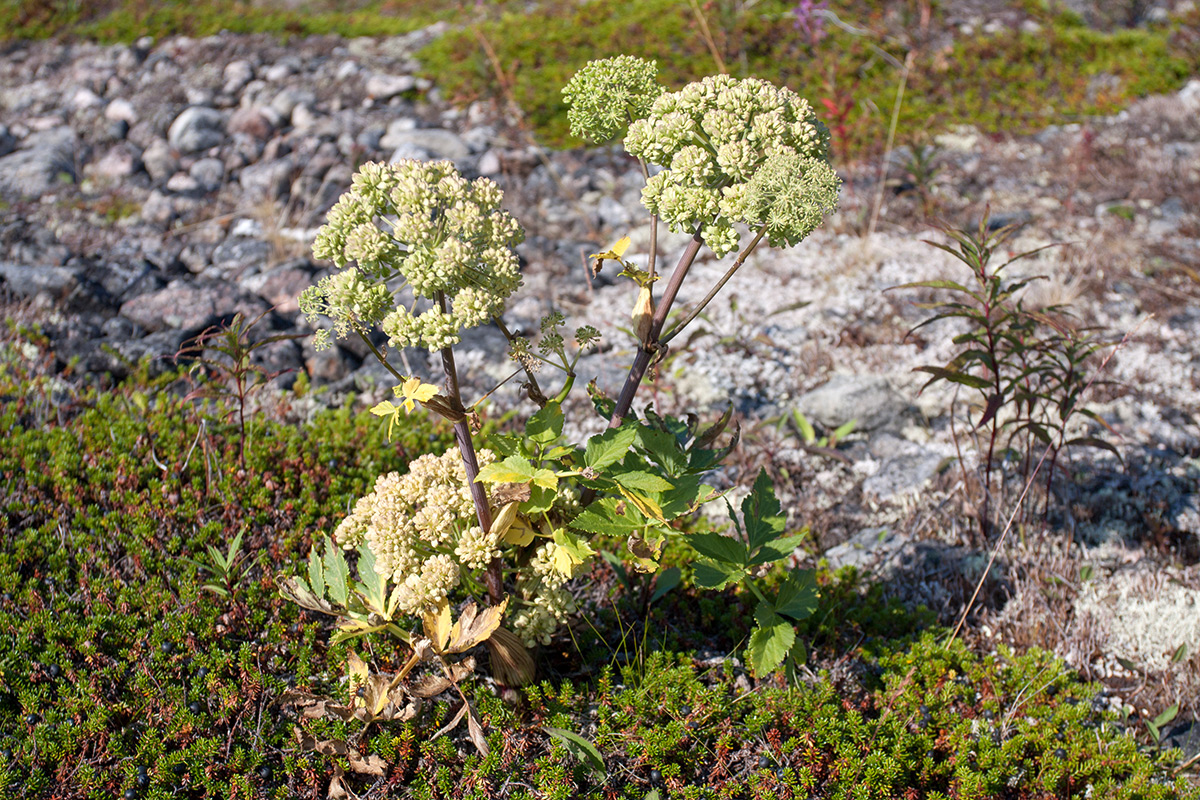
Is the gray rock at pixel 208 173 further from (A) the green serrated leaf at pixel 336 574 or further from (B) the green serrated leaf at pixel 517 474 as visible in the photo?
(B) the green serrated leaf at pixel 517 474

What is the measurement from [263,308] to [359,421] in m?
1.78

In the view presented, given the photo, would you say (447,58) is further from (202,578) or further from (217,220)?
(202,578)

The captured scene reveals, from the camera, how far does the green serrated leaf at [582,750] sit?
2680 mm

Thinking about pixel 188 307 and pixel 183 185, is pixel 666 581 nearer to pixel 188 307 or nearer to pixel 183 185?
pixel 188 307

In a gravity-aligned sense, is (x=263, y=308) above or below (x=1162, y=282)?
above

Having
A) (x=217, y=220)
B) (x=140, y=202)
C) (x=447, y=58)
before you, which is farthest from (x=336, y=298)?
(x=447, y=58)

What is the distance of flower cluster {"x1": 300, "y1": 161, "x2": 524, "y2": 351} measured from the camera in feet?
6.88

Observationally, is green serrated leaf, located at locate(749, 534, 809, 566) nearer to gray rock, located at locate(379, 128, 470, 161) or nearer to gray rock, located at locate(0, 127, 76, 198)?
gray rock, located at locate(379, 128, 470, 161)

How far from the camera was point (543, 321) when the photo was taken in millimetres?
2377

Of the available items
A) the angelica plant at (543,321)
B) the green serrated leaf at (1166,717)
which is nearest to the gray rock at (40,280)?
the angelica plant at (543,321)

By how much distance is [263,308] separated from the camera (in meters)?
5.60

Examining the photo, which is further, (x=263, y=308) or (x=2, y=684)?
(x=263, y=308)

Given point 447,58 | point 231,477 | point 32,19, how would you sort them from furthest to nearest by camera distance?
point 32,19 → point 447,58 → point 231,477

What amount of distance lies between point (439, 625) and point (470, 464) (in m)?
0.58
